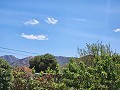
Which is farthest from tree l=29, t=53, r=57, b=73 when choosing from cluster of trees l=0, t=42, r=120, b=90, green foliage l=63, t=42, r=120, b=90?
green foliage l=63, t=42, r=120, b=90

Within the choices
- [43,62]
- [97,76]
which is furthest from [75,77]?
[43,62]

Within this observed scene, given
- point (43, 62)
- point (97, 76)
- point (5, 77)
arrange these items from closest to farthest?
point (97, 76) < point (5, 77) < point (43, 62)

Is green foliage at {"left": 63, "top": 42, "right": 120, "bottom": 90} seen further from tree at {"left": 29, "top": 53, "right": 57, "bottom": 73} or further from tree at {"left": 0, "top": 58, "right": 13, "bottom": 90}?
tree at {"left": 29, "top": 53, "right": 57, "bottom": 73}

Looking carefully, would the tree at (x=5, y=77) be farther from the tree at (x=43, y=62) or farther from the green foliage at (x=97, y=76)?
the tree at (x=43, y=62)

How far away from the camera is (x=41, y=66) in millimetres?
44594

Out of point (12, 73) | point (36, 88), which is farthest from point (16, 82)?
point (36, 88)

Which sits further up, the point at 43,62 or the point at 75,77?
the point at 43,62

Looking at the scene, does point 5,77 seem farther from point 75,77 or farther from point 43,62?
point 43,62

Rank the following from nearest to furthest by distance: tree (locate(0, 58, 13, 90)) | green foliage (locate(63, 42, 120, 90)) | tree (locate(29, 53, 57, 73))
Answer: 1. green foliage (locate(63, 42, 120, 90))
2. tree (locate(0, 58, 13, 90))
3. tree (locate(29, 53, 57, 73))

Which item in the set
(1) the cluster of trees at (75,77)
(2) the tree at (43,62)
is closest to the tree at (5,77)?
(1) the cluster of trees at (75,77)

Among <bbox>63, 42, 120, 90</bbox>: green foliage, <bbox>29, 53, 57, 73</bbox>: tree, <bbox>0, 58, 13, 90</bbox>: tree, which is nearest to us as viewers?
<bbox>63, 42, 120, 90</bbox>: green foliage

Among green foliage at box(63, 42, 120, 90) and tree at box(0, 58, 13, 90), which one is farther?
tree at box(0, 58, 13, 90)

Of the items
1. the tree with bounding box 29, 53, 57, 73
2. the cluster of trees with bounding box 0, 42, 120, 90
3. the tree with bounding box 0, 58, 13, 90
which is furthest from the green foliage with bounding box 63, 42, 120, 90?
the tree with bounding box 29, 53, 57, 73

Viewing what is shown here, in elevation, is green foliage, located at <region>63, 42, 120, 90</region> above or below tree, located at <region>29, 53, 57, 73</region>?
below
